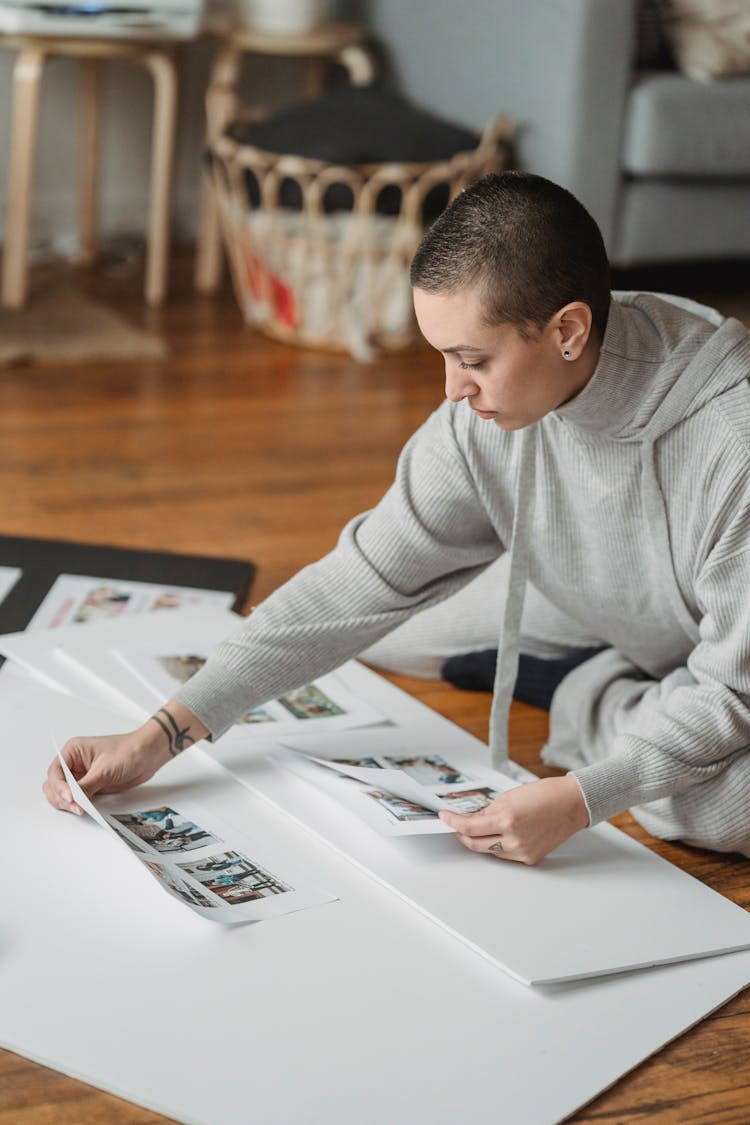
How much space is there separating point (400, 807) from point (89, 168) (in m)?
2.58

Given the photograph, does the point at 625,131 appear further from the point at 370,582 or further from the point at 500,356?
the point at 500,356

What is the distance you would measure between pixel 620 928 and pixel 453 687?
560mm

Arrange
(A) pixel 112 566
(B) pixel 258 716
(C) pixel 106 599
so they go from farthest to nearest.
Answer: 1. (A) pixel 112 566
2. (C) pixel 106 599
3. (B) pixel 258 716

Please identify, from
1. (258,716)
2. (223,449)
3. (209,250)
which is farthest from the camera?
(209,250)

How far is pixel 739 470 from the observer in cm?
124

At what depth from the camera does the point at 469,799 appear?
51.1 inches

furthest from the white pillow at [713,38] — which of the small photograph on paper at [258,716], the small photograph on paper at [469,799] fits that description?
the small photograph on paper at [469,799]

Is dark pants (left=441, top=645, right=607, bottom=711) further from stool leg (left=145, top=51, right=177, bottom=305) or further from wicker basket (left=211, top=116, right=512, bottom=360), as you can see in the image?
stool leg (left=145, top=51, right=177, bottom=305)

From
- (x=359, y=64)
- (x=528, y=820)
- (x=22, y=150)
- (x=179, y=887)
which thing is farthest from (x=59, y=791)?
(x=359, y=64)

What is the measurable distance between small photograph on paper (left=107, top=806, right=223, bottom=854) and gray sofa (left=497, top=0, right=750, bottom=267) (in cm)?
193

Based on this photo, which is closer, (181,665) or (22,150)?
(181,665)

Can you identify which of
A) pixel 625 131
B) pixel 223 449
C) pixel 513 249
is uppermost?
pixel 513 249

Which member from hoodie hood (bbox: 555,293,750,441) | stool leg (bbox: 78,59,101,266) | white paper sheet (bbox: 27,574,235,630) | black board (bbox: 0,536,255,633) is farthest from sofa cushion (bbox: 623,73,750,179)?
hoodie hood (bbox: 555,293,750,441)

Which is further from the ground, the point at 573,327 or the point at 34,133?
the point at 573,327
